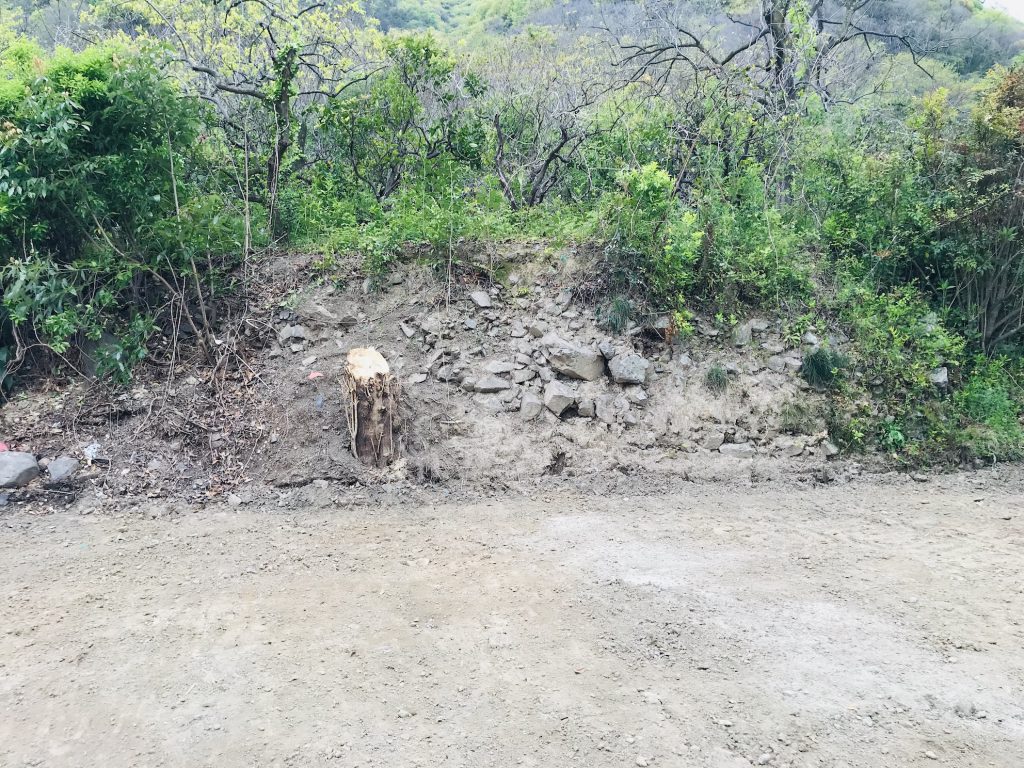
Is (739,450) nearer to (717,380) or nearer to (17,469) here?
(717,380)

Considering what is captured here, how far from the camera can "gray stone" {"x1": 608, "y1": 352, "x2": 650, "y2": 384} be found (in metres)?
6.24

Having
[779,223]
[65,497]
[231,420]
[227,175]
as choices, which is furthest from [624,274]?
[65,497]

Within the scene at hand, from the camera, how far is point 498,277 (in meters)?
6.98

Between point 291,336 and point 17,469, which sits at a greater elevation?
point 291,336

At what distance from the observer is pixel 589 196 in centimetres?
851

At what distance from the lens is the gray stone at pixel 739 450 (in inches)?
234

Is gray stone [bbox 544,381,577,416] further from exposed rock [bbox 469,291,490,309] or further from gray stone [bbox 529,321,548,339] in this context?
exposed rock [bbox 469,291,490,309]

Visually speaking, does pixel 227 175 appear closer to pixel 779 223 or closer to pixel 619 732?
pixel 779 223

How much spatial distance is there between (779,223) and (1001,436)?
2.78 m

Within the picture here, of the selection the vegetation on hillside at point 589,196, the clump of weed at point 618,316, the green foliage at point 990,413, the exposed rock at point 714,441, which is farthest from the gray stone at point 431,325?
the green foliage at point 990,413

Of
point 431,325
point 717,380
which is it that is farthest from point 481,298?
point 717,380

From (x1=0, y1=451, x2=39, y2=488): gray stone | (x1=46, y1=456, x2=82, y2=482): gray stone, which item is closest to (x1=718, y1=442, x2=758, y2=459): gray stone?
(x1=46, y1=456, x2=82, y2=482): gray stone

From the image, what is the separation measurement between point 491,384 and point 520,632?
274 centimetres

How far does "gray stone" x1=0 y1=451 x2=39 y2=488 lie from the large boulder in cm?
416
